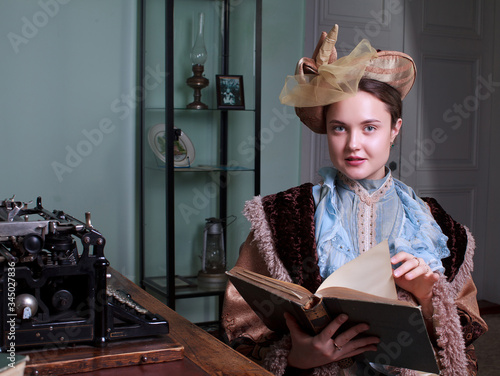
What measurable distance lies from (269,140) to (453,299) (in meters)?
2.30

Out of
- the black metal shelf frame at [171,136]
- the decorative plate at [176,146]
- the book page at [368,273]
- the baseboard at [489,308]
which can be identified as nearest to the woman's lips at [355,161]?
the book page at [368,273]

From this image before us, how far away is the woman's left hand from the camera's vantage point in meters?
1.34

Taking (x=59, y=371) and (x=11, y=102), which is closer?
(x=59, y=371)

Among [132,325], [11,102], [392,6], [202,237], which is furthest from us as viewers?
[392,6]

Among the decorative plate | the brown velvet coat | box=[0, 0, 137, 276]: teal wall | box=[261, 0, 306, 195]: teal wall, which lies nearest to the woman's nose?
the brown velvet coat

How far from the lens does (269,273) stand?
1561 mm

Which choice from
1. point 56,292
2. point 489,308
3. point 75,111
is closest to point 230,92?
point 75,111

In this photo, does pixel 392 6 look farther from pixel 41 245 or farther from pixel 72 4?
pixel 41 245

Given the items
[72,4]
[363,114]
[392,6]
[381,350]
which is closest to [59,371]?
[381,350]

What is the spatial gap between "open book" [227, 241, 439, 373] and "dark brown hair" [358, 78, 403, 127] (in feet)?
1.36

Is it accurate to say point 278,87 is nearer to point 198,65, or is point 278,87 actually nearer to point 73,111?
point 198,65

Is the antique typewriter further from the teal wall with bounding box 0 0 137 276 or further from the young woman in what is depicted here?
the teal wall with bounding box 0 0 137 276

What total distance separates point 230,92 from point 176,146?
448mm

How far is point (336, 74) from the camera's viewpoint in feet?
4.76
